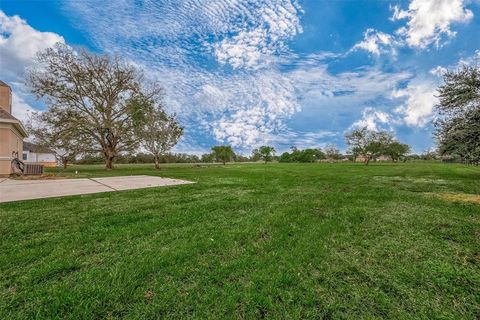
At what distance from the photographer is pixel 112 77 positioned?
24219 mm

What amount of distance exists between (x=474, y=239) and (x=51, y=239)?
7116 millimetres


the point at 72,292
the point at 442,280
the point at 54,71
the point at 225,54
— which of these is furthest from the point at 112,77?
the point at 442,280

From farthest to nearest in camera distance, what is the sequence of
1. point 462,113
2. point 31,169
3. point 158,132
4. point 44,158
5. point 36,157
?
point 44,158 < point 36,157 < point 158,132 < point 31,169 < point 462,113

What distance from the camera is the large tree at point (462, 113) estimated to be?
9727 mm


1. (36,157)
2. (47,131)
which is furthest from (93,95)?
(36,157)

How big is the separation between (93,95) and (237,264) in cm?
2819

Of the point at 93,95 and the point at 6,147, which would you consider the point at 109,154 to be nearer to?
the point at 93,95

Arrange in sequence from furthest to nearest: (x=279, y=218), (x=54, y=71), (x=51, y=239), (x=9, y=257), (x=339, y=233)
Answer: (x=54, y=71) < (x=279, y=218) < (x=339, y=233) < (x=51, y=239) < (x=9, y=257)

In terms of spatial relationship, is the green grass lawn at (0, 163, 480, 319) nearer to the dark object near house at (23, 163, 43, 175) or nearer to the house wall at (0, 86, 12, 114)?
the dark object near house at (23, 163, 43, 175)

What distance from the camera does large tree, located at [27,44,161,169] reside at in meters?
22.1

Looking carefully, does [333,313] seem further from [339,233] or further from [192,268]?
[339,233]

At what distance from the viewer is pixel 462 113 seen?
34.5 ft

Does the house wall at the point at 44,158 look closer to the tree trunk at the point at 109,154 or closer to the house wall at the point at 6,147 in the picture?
the tree trunk at the point at 109,154

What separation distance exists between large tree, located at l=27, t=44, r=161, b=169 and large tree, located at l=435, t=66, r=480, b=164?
27336 millimetres
